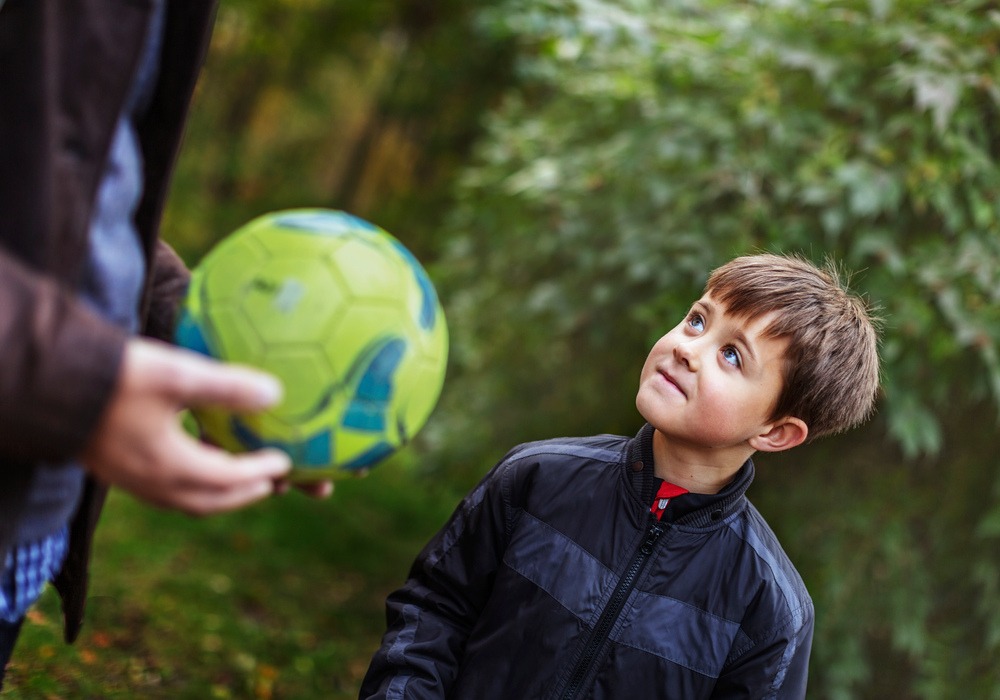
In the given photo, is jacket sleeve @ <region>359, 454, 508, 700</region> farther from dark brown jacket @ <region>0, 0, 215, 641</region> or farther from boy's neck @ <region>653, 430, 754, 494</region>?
dark brown jacket @ <region>0, 0, 215, 641</region>

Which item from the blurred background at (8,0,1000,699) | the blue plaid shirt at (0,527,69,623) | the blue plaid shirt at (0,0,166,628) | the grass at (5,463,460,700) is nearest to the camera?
the blue plaid shirt at (0,0,166,628)

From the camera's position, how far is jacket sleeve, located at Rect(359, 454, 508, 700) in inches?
81.6

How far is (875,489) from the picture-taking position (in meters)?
3.51

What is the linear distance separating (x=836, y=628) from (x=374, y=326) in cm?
265

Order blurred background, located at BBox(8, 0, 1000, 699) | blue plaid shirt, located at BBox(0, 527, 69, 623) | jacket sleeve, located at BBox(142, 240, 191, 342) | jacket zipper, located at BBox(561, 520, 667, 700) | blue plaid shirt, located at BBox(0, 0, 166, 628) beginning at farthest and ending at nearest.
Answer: blurred background, located at BBox(8, 0, 1000, 699)
jacket zipper, located at BBox(561, 520, 667, 700)
jacket sleeve, located at BBox(142, 240, 191, 342)
blue plaid shirt, located at BBox(0, 527, 69, 623)
blue plaid shirt, located at BBox(0, 0, 166, 628)

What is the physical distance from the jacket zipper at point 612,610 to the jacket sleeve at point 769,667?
28cm

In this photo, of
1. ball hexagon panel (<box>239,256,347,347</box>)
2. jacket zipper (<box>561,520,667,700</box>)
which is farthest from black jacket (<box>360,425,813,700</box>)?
ball hexagon panel (<box>239,256,347,347</box>)

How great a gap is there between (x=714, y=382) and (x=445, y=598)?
78 centimetres

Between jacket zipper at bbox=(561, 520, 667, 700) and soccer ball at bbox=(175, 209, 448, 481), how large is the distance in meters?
0.71

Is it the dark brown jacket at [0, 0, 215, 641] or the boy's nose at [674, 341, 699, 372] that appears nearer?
the dark brown jacket at [0, 0, 215, 641]

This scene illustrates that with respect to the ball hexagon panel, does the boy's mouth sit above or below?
below

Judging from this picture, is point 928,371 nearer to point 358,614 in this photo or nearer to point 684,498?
point 684,498

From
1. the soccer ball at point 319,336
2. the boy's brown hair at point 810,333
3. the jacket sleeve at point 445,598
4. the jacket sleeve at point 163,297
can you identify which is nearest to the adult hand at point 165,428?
the soccer ball at point 319,336

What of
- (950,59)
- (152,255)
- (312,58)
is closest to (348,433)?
(152,255)
